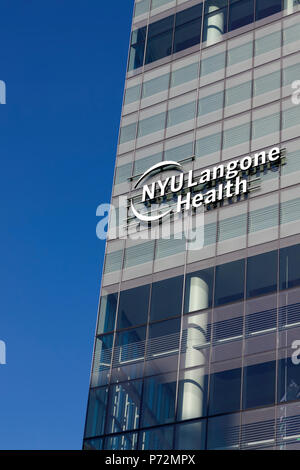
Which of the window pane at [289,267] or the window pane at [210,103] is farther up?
the window pane at [210,103]

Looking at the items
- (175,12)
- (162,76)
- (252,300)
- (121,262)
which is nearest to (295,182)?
(252,300)

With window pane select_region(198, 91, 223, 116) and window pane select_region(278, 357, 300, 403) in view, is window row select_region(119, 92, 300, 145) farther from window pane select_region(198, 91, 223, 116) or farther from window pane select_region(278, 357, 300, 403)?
window pane select_region(278, 357, 300, 403)

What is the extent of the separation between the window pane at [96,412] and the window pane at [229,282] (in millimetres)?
7684

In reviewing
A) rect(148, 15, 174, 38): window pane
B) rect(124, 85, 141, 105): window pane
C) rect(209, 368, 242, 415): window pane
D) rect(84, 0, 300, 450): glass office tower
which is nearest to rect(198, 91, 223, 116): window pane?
rect(84, 0, 300, 450): glass office tower

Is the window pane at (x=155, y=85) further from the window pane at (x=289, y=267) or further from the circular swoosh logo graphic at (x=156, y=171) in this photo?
the window pane at (x=289, y=267)

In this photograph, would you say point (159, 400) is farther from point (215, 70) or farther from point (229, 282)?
point (215, 70)

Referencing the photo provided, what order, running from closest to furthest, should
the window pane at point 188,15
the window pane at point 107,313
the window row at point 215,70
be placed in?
the window pane at point 107,313 < the window row at point 215,70 < the window pane at point 188,15

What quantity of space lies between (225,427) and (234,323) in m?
5.73

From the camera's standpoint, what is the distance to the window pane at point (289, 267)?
48.9m

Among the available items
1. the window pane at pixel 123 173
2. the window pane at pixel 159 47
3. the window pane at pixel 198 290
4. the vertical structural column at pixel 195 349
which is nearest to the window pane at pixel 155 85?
the window pane at pixel 159 47

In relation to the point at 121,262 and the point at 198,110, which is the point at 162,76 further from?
the point at 121,262

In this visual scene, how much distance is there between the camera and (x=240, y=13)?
62.4 m

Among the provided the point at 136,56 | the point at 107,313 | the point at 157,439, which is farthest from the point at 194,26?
the point at 157,439

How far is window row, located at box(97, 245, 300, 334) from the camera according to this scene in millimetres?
49688
